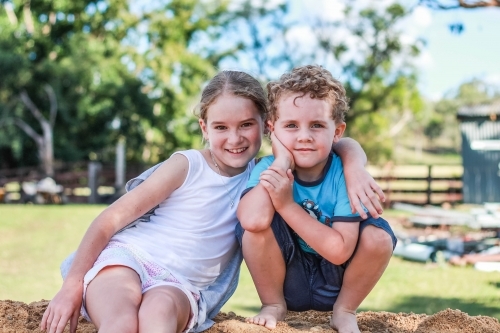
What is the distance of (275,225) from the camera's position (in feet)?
8.87

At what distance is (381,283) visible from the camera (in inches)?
303

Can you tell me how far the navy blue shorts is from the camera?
276 cm

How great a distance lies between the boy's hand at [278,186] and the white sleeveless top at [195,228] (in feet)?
1.13

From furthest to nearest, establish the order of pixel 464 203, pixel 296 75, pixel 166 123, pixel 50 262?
pixel 166 123, pixel 464 203, pixel 50 262, pixel 296 75

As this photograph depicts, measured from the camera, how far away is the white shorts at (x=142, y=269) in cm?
248

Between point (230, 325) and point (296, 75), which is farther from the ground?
point (296, 75)

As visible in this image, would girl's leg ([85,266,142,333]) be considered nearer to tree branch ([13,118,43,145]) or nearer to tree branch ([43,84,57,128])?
tree branch ([13,118,43,145])

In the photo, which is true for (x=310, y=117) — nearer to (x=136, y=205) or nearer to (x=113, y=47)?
(x=136, y=205)

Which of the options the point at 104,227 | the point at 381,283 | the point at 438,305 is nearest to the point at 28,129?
the point at 381,283

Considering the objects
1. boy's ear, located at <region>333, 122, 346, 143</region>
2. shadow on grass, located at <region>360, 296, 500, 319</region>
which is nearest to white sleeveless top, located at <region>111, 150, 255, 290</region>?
boy's ear, located at <region>333, 122, 346, 143</region>

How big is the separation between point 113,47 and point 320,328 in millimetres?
28199

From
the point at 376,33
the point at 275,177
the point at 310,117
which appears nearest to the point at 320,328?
the point at 275,177

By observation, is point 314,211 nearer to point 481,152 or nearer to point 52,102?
point 481,152

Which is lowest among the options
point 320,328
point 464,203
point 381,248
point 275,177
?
point 464,203
